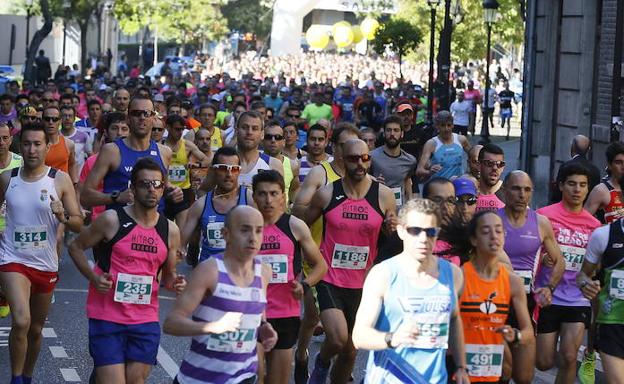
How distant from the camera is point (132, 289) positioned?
8703 mm

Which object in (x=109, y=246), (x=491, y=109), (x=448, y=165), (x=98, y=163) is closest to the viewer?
(x=109, y=246)

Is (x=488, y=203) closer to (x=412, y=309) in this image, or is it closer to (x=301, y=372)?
(x=301, y=372)

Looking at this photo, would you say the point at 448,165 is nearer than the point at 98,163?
No

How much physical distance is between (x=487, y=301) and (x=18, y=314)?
3.51 m

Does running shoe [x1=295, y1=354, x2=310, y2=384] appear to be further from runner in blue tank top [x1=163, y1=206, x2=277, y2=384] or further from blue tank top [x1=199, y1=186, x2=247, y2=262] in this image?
runner in blue tank top [x1=163, y1=206, x2=277, y2=384]

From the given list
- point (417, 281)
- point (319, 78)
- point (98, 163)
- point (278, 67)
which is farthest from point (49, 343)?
point (278, 67)

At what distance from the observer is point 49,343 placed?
12.2 meters

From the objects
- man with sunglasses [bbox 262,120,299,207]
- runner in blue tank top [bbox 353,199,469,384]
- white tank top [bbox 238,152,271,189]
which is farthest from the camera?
man with sunglasses [bbox 262,120,299,207]

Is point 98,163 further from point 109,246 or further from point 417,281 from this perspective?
point 417,281

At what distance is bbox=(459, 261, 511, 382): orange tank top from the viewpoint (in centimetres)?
783

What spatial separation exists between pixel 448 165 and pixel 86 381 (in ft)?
21.9

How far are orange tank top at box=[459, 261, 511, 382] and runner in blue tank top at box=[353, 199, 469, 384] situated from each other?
0.80 metres

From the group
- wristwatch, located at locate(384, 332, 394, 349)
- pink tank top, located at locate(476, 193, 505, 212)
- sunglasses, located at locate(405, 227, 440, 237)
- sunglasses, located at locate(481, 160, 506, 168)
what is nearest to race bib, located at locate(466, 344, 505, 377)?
sunglasses, located at locate(405, 227, 440, 237)

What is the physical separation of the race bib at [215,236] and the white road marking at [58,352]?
253 centimetres
